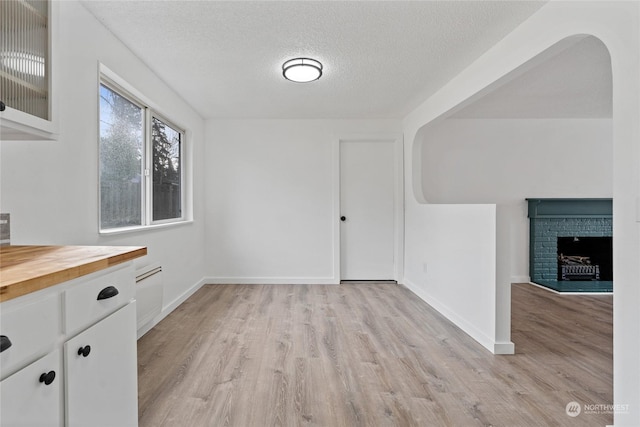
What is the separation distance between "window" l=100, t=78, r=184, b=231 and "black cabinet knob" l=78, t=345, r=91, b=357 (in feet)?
4.99

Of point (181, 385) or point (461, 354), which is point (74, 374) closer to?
point (181, 385)

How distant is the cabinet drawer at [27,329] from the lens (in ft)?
2.39

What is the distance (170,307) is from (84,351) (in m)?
2.37

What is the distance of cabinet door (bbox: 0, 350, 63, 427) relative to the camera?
0.73 metres

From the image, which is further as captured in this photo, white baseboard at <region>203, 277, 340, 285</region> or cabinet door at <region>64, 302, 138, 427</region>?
white baseboard at <region>203, 277, 340, 285</region>

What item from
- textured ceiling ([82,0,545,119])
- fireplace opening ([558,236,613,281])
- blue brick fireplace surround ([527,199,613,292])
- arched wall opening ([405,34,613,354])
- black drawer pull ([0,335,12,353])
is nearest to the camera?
black drawer pull ([0,335,12,353])

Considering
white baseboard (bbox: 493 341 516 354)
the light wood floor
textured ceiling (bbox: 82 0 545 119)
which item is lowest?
the light wood floor

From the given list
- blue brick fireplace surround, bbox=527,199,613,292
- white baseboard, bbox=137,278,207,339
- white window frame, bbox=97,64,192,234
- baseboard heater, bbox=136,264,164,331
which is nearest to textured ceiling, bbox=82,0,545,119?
white window frame, bbox=97,64,192,234

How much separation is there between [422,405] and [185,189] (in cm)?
346

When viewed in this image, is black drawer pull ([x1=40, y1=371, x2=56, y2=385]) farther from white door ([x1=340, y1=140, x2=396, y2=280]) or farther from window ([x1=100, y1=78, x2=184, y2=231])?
white door ([x1=340, y1=140, x2=396, y2=280])

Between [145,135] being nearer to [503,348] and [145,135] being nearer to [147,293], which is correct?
[147,293]

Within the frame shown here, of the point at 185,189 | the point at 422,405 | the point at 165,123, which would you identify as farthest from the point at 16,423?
the point at 185,189

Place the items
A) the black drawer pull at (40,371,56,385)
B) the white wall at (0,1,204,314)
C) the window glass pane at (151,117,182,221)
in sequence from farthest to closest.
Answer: the window glass pane at (151,117,182,221) < the white wall at (0,1,204,314) < the black drawer pull at (40,371,56,385)

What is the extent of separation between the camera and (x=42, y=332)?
842mm
